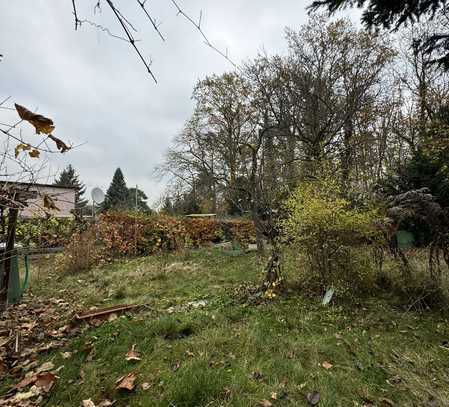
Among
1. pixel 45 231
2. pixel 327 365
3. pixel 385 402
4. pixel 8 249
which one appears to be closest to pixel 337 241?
pixel 327 365

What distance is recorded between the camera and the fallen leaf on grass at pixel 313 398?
179 cm

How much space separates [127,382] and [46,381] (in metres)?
0.62

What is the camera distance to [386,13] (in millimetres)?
2564

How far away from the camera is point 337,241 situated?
372cm

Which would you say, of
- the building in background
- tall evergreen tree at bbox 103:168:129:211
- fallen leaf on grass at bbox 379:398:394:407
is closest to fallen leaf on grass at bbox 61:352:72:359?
the building in background

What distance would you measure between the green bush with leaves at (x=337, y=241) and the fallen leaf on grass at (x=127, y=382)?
266 cm

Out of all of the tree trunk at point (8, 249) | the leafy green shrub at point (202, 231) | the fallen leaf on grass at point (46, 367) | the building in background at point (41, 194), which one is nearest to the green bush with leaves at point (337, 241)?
the building in background at point (41, 194)

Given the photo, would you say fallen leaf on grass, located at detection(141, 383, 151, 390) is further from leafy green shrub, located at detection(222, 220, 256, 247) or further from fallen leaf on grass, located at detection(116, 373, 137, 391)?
leafy green shrub, located at detection(222, 220, 256, 247)

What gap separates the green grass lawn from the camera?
6.07 ft

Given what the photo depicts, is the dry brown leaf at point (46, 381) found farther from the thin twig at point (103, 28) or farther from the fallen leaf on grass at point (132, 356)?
the thin twig at point (103, 28)

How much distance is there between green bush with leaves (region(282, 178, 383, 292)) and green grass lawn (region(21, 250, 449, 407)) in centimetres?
42

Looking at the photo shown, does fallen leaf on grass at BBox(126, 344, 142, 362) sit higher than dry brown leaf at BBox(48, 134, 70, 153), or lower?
lower

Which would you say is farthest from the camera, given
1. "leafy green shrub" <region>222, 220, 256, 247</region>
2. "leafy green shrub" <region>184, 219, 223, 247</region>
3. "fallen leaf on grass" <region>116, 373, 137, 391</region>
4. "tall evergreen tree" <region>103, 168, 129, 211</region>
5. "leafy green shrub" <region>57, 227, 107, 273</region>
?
"tall evergreen tree" <region>103, 168, 129, 211</region>

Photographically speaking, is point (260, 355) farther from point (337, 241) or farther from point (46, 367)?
point (337, 241)
